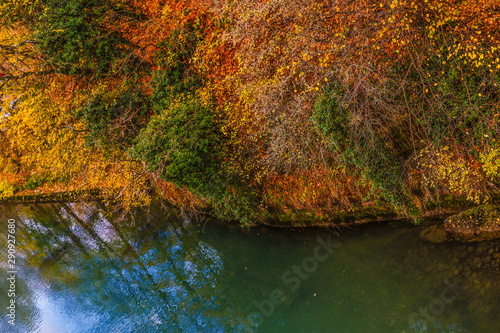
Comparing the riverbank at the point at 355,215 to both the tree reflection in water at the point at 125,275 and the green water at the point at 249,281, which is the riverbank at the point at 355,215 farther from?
the tree reflection in water at the point at 125,275

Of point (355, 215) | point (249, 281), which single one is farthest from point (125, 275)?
point (355, 215)

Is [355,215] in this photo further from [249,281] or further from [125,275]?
[125,275]

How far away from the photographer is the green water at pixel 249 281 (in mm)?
7184

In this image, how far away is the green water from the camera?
283 inches

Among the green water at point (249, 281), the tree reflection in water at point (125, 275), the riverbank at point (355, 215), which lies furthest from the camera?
the tree reflection in water at point (125, 275)

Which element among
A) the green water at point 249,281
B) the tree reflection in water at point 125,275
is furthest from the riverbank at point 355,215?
the tree reflection in water at point 125,275

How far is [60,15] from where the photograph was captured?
26.8ft

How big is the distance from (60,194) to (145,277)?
6.83 meters

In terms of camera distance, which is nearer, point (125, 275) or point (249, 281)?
point (249, 281)

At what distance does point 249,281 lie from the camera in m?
8.80

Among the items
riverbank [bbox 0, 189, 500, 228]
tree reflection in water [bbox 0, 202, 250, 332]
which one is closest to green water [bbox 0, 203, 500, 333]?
tree reflection in water [bbox 0, 202, 250, 332]

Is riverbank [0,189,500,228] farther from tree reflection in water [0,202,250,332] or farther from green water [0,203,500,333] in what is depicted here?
tree reflection in water [0,202,250,332]

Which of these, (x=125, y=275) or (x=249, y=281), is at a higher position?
(x=125, y=275)

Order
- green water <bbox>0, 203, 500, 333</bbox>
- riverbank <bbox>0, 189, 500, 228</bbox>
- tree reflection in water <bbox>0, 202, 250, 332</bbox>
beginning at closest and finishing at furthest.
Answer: green water <bbox>0, 203, 500, 333</bbox>, riverbank <bbox>0, 189, 500, 228</bbox>, tree reflection in water <bbox>0, 202, 250, 332</bbox>
